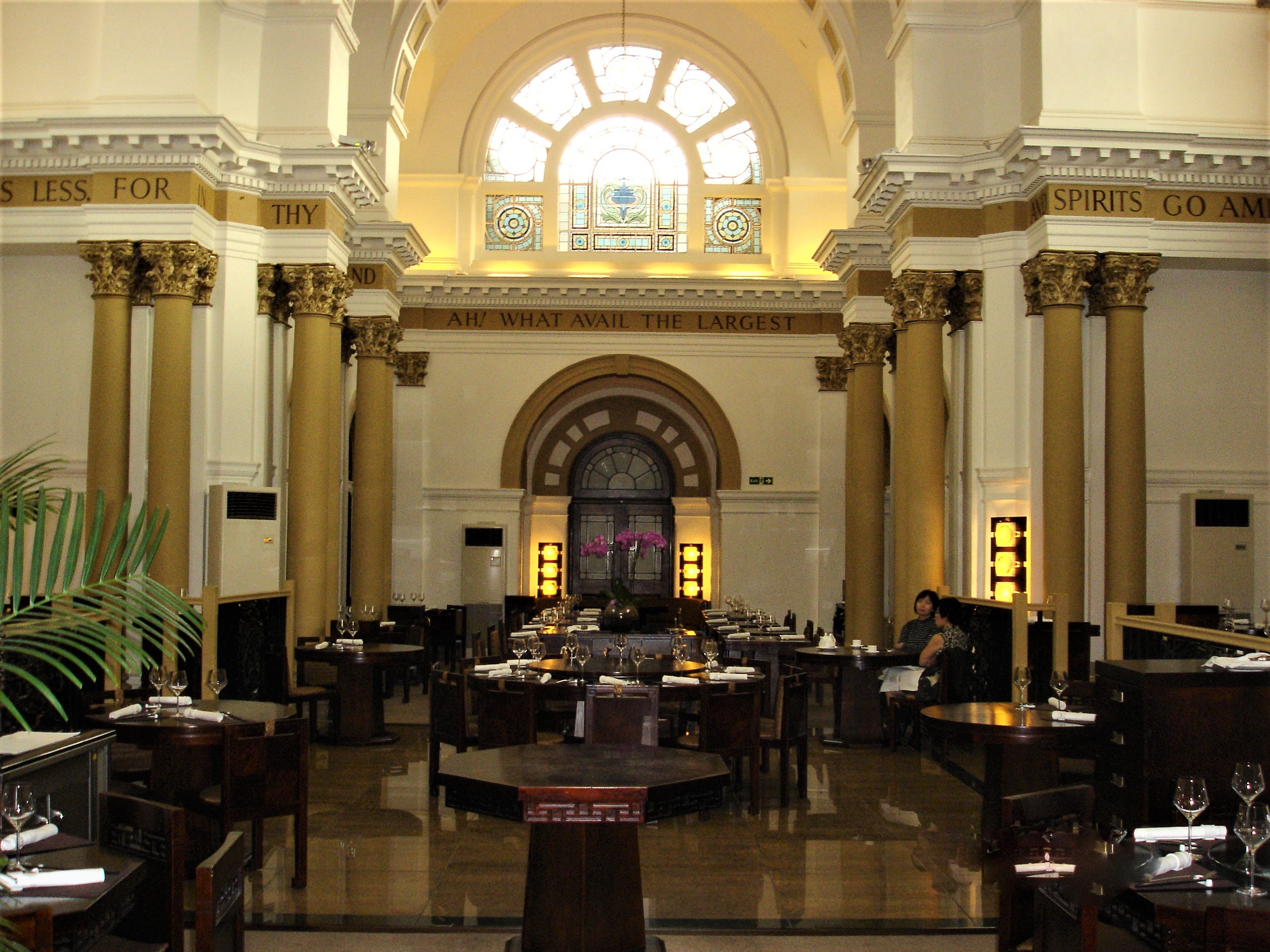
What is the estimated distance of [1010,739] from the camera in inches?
260

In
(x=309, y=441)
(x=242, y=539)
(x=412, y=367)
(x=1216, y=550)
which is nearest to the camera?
(x=242, y=539)

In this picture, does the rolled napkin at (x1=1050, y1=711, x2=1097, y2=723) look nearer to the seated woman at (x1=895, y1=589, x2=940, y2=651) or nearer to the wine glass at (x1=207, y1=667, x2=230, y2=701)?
the seated woman at (x1=895, y1=589, x2=940, y2=651)

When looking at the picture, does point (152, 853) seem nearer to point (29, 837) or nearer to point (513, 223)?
point (29, 837)

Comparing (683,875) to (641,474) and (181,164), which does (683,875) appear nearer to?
(181,164)

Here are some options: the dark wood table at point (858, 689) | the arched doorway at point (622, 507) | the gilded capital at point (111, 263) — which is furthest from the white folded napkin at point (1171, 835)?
the arched doorway at point (622, 507)

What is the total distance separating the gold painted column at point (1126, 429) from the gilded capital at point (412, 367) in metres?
11.6

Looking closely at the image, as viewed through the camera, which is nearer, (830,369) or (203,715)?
(203,715)

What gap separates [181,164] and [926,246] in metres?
7.73

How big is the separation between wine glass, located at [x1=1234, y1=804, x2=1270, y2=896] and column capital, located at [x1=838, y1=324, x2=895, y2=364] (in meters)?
13.4

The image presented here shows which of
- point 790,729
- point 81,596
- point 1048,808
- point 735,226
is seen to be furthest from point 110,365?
point 735,226

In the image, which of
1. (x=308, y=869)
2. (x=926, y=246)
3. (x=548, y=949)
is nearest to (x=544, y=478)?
(x=926, y=246)

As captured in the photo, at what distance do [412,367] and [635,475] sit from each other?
498cm

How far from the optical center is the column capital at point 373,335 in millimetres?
17031

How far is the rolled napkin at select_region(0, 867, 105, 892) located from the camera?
3324 millimetres
